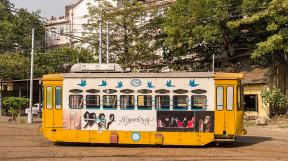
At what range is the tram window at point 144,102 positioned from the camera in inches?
717

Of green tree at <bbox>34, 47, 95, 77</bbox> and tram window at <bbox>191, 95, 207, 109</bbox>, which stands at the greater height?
green tree at <bbox>34, 47, 95, 77</bbox>

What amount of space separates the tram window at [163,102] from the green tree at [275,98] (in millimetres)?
17700

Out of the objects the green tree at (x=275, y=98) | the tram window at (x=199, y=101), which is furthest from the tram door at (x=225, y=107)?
the green tree at (x=275, y=98)

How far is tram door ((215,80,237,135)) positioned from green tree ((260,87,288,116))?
17099 millimetres

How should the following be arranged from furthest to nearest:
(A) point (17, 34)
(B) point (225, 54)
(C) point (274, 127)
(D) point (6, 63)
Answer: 1. (A) point (17, 34)
2. (D) point (6, 63)
3. (B) point (225, 54)
4. (C) point (274, 127)

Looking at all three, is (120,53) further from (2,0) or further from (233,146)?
(2,0)

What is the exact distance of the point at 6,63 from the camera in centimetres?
5294

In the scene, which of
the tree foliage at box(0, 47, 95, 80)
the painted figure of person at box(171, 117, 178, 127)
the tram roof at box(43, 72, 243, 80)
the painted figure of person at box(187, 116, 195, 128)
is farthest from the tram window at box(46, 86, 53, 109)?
the tree foliage at box(0, 47, 95, 80)

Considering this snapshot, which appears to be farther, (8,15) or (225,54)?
(8,15)

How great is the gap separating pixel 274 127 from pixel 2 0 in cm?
5563

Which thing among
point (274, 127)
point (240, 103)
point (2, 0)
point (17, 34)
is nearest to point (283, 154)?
point (240, 103)

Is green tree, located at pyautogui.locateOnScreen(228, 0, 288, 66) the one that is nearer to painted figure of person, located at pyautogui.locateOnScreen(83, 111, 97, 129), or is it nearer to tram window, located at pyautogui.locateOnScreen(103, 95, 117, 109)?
tram window, located at pyautogui.locateOnScreen(103, 95, 117, 109)

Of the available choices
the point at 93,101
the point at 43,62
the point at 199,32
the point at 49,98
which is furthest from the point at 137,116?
the point at 43,62

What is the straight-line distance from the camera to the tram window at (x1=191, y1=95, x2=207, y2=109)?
58.6 ft
